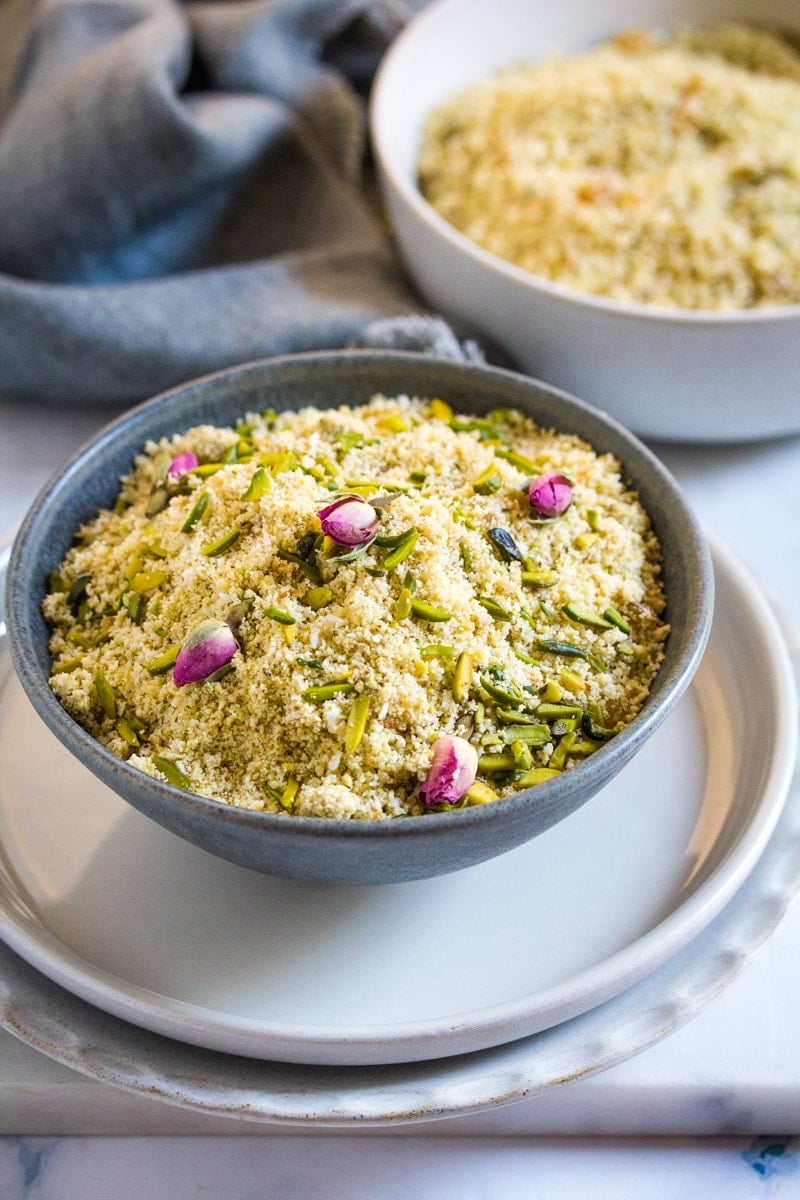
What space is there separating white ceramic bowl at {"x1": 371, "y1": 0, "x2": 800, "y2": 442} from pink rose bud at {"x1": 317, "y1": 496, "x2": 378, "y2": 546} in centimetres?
55

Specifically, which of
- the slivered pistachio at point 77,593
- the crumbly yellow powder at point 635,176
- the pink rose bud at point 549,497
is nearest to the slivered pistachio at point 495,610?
the pink rose bud at point 549,497

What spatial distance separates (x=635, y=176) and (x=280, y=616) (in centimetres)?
94

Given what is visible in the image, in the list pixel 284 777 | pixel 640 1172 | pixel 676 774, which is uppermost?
pixel 284 777

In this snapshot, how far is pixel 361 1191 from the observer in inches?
31.9

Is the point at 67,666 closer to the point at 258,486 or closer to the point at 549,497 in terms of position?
the point at 258,486

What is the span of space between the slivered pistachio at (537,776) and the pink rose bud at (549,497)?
228mm

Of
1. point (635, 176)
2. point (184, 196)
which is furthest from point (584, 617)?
point (184, 196)

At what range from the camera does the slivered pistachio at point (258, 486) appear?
90 cm

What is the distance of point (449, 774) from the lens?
76 cm

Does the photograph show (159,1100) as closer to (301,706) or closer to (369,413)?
(301,706)

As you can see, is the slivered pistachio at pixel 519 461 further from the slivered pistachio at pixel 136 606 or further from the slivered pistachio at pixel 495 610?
the slivered pistachio at pixel 136 606

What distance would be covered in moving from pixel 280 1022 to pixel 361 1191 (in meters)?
0.15

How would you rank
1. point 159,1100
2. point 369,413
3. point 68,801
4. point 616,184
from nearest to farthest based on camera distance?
point 159,1100, point 68,801, point 369,413, point 616,184

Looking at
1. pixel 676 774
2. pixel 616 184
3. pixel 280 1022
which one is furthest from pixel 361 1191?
pixel 616 184
